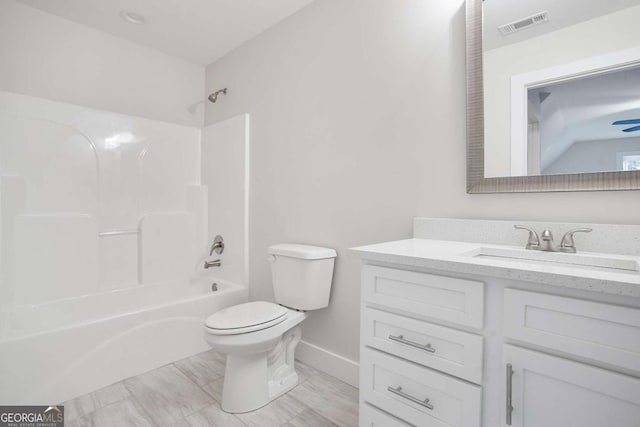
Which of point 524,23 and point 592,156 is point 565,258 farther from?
→ point 524,23

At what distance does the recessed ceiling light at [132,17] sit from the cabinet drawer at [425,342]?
253 cm

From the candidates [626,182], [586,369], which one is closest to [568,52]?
[626,182]

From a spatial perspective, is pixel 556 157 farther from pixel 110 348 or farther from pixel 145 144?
pixel 145 144

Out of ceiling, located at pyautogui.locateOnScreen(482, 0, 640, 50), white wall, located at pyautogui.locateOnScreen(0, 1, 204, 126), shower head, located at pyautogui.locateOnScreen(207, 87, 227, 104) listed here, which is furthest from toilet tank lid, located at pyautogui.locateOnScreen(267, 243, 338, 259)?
white wall, located at pyautogui.locateOnScreen(0, 1, 204, 126)

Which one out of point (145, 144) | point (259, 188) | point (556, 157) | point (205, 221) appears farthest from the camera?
point (205, 221)

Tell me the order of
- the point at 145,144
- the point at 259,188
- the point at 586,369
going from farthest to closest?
the point at 145,144 → the point at 259,188 → the point at 586,369

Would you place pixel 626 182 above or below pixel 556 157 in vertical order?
below

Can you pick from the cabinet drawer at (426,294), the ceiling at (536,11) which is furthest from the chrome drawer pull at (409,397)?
the ceiling at (536,11)

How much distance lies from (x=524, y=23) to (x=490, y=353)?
126 centimetres

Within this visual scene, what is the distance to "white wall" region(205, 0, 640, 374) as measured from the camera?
57.2 inches

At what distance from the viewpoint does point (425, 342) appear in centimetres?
98

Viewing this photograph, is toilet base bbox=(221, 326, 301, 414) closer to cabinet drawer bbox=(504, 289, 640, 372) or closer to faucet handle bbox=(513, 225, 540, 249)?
cabinet drawer bbox=(504, 289, 640, 372)

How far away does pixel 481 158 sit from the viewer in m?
1.37

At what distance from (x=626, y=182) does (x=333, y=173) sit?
4.24 ft
